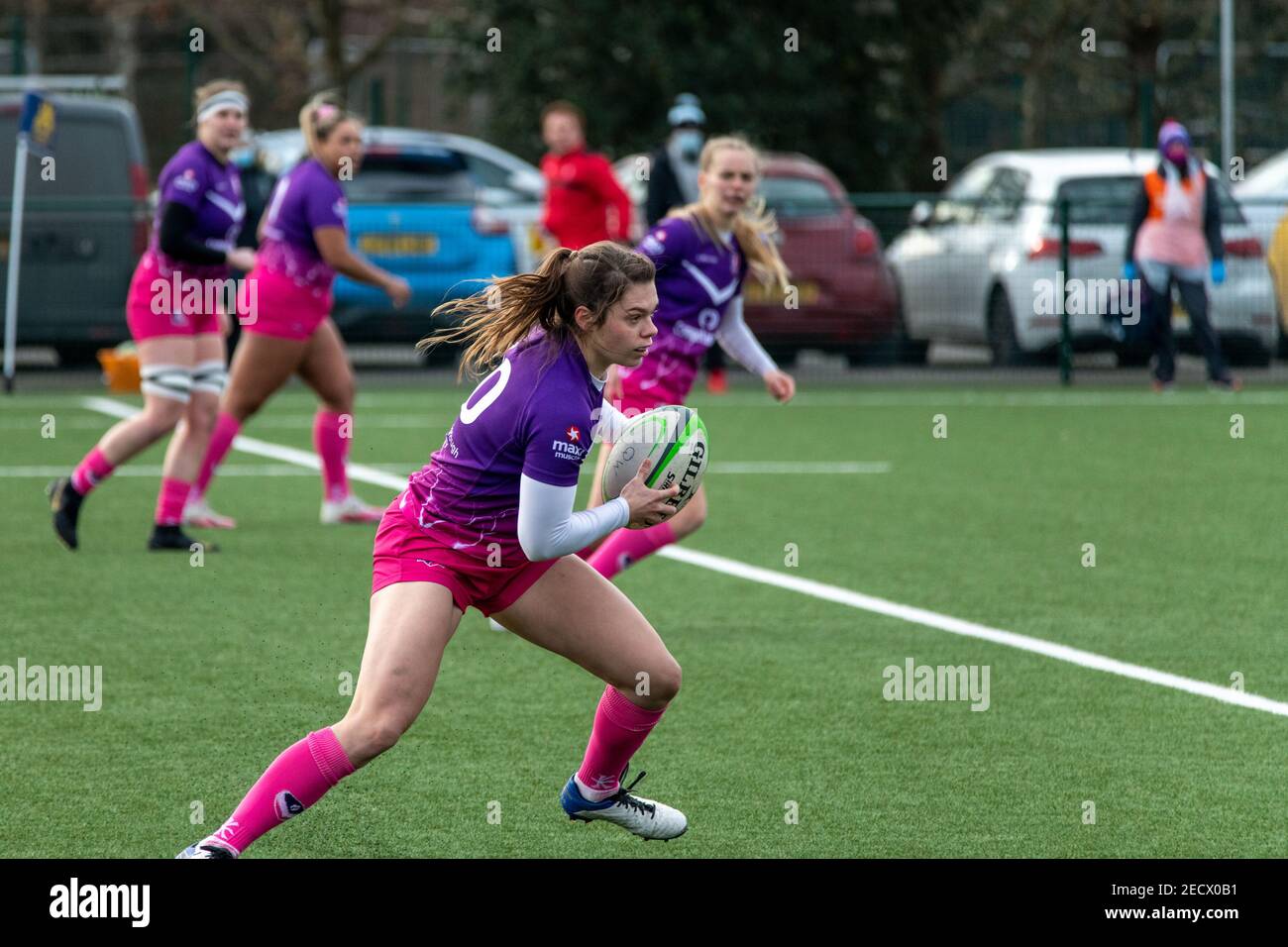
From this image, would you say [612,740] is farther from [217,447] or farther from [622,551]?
[217,447]

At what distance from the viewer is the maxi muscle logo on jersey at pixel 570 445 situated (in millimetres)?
5348

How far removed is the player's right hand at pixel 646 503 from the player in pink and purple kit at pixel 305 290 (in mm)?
5411

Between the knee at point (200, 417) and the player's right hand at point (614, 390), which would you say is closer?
the player's right hand at point (614, 390)

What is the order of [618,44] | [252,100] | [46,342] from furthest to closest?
[252,100]
[618,44]
[46,342]

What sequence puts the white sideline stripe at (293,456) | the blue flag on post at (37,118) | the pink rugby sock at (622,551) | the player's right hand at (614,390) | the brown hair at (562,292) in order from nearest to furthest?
the brown hair at (562,292), the pink rugby sock at (622,551), the player's right hand at (614,390), the white sideline stripe at (293,456), the blue flag on post at (37,118)

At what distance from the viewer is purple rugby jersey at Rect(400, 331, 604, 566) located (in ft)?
17.8

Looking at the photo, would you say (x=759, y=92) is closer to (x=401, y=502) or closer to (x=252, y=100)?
(x=252, y=100)

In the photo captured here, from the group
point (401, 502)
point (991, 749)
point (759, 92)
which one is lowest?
point (991, 749)

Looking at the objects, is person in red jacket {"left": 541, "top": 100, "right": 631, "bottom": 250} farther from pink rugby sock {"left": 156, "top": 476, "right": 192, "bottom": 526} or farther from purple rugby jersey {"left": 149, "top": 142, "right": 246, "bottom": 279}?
pink rugby sock {"left": 156, "top": 476, "right": 192, "bottom": 526}

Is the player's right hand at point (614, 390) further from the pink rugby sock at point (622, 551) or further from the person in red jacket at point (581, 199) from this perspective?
the person in red jacket at point (581, 199)

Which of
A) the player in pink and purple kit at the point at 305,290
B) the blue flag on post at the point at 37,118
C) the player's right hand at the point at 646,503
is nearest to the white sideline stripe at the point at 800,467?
the player in pink and purple kit at the point at 305,290

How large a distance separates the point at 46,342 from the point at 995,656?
14.0 m

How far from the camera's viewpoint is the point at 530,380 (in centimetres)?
548
